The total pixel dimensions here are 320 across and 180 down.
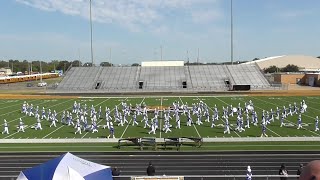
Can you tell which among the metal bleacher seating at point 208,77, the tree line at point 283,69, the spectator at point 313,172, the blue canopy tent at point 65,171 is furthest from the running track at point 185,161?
the tree line at point 283,69

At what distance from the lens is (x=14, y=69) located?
520ft

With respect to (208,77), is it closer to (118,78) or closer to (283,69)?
(118,78)

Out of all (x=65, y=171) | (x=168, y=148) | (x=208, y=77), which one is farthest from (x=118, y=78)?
(x=65, y=171)

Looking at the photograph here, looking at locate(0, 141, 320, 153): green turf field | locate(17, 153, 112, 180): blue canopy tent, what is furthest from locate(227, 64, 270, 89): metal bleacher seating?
locate(17, 153, 112, 180): blue canopy tent

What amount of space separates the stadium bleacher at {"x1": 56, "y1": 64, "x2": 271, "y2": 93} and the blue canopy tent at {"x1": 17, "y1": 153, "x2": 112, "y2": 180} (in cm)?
4604

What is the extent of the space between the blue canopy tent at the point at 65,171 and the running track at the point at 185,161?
6044mm

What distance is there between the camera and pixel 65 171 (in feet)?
21.8

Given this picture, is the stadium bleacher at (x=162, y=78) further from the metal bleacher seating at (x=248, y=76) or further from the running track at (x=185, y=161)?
the running track at (x=185, y=161)

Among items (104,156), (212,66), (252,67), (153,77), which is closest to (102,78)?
(153,77)

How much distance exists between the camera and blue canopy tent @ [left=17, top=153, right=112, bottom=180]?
6.62 m

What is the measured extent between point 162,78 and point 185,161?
45854mm

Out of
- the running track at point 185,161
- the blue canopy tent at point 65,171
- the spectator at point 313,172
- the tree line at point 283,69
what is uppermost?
the tree line at point 283,69

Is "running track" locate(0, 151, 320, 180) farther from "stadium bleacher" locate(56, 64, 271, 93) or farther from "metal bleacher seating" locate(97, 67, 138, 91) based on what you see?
"metal bleacher seating" locate(97, 67, 138, 91)

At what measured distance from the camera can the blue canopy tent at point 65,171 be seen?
662 cm
